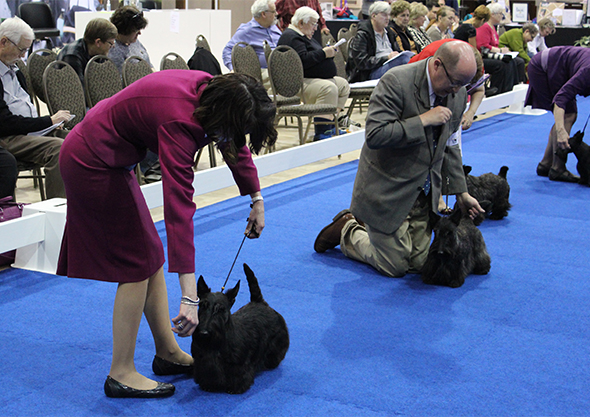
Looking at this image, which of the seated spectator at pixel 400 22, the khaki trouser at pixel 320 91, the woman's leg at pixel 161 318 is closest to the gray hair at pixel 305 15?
the khaki trouser at pixel 320 91

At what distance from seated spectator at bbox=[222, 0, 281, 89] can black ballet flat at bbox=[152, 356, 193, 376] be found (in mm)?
4932

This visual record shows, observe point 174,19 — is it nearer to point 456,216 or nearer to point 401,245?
point 401,245

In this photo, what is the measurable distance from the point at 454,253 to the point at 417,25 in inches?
242

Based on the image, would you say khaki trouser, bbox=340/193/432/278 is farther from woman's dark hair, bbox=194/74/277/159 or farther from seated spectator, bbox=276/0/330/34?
seated spectator, bbox=276/0/330/34

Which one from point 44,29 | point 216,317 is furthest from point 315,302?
point 44,29

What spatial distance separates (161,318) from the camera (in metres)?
2.28

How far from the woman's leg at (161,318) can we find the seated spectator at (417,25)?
6690mm

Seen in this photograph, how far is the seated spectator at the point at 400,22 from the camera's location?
310 inches

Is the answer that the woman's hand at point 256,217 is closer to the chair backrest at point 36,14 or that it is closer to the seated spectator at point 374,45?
the seated spectator at point 374,45

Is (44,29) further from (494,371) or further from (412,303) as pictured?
(494,371)

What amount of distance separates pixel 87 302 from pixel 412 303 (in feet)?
5.40

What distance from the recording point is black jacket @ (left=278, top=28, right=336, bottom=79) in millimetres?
6629

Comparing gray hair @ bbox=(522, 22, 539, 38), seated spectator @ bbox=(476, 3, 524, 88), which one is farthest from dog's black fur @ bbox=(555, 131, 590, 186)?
gray hair @ bbox=(522, 22, 539, 38)

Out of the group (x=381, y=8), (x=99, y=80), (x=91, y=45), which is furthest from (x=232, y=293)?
(x=381, y=8)
